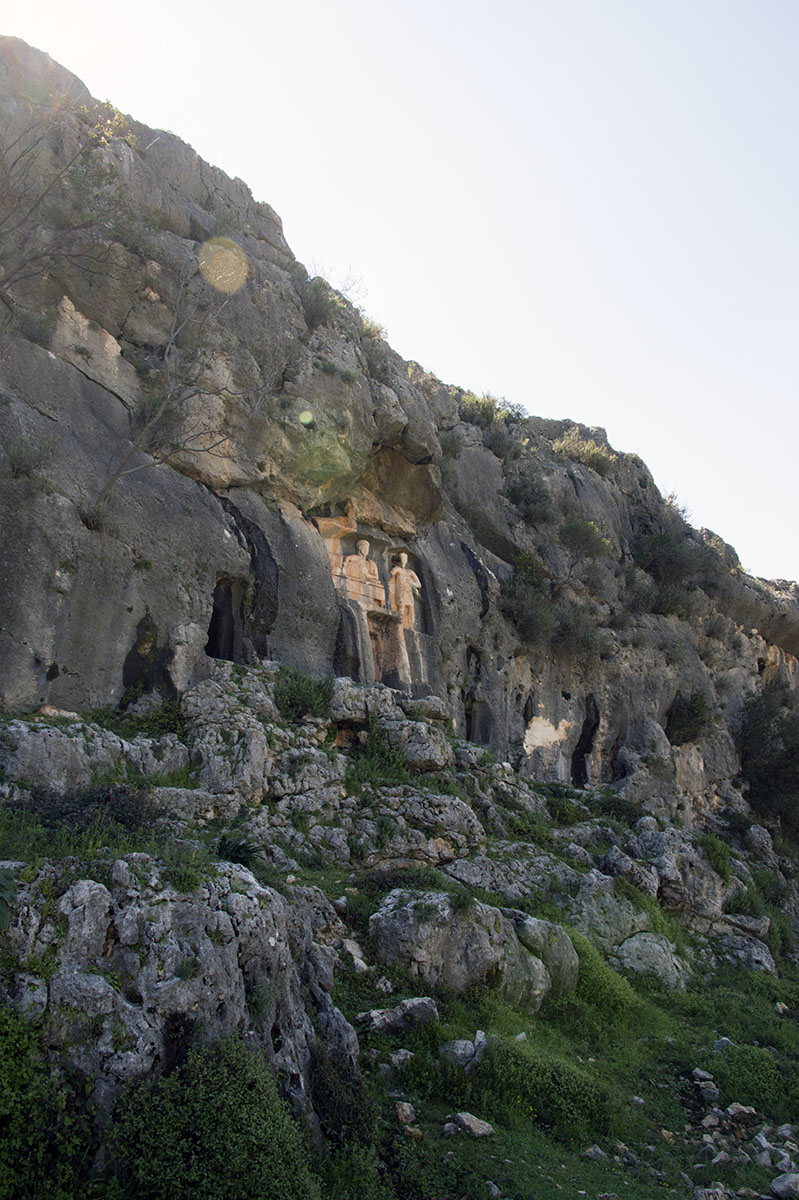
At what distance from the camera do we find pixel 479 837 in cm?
1545

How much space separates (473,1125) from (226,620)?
13220 millimetres

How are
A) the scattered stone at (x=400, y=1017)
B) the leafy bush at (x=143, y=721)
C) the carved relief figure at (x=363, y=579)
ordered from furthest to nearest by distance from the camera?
the carved relief figure at (x=363, y=579) < the leafy bush at (x=143, y=721) < the scattered stone at (x=400, y=1017)

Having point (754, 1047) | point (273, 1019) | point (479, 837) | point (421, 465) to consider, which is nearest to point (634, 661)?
point (421, 465)

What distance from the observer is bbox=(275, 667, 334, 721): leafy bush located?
1677cm

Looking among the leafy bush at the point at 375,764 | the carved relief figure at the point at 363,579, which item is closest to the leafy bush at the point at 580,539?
the carved relief figure at the point at 363,579

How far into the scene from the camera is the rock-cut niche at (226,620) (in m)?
19.0

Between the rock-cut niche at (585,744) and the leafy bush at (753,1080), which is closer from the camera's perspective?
the leafy bush at (753,1080)

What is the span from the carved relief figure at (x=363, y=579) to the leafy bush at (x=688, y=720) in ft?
50.4

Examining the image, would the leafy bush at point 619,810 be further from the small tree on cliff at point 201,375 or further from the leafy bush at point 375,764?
the small tree on cliff at point 201,375

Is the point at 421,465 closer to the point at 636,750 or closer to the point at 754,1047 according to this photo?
the point at 636,750

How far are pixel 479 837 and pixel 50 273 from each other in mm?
15896

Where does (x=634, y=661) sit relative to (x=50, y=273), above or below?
below

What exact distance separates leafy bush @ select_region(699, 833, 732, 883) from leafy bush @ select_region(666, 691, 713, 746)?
1180cm

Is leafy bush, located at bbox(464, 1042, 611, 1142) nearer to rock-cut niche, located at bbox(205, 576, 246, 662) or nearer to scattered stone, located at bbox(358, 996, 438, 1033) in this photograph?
scattered stone, located at bbox(358, 996, 438, 1033)
